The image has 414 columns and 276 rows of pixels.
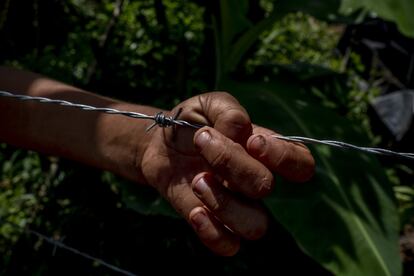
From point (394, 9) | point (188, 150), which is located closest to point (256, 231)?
point (188, 150)

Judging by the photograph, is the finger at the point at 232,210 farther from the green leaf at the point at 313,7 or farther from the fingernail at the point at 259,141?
the green leaf at the point at 313,7

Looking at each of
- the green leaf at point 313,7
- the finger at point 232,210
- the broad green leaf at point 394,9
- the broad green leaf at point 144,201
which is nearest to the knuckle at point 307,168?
the finger at point 232,210

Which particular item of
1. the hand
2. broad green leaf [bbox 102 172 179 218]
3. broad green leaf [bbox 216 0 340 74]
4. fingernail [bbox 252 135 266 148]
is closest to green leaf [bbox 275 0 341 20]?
broad green leaf [bbox 216 0 340 74]

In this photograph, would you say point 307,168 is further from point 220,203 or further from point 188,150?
point 188,150

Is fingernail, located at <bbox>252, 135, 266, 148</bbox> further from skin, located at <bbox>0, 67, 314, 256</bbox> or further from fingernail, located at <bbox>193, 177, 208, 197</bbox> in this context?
fingernail, located at <bbox>193, 177, 208, 197</bbox>

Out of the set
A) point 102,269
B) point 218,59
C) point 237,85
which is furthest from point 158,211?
point 218,59

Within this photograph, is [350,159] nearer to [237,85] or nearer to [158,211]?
[237,85]
